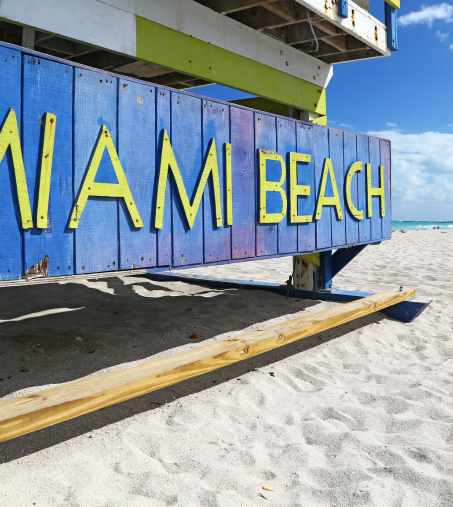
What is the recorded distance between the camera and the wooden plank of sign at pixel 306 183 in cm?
422

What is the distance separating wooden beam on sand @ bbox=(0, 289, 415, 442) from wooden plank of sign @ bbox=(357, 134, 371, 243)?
178 cm

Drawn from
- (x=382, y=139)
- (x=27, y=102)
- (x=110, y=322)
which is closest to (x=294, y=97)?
(x=382, y=139)

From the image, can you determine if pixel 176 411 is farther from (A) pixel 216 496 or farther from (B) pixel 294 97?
(B) pixel 294 97

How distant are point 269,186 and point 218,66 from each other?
1.21 metres

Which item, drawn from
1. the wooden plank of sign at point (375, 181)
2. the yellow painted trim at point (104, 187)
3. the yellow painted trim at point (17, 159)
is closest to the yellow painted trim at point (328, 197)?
the wooden plank of sign at point (375, 181)

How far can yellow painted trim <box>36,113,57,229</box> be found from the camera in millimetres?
2346

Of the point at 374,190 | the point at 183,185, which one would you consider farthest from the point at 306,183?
the point at 183,185

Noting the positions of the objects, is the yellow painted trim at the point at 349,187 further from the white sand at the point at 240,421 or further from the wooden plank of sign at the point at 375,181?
the white sand at the point at 240,421

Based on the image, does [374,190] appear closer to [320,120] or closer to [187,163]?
[320,120]

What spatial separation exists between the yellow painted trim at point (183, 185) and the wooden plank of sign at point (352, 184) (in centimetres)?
194

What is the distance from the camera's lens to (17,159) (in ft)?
7.38

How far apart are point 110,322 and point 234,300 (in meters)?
1.60

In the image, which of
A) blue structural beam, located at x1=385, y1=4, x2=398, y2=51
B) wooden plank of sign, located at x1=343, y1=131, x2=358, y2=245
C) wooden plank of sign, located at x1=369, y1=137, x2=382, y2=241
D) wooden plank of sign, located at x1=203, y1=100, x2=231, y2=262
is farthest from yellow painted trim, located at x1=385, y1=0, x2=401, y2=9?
wooden plank of sign, located at x1=203, y1=100, x2=231, y2=262

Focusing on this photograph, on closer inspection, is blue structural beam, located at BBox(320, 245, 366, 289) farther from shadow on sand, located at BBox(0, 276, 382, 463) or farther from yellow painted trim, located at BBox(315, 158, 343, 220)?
yellow painted trim, located at BBox(315, 158, 343, 220)
